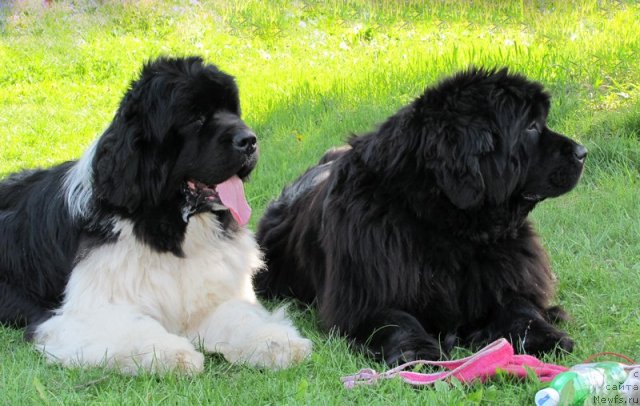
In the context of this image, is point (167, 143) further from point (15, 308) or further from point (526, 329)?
point (526, 329)

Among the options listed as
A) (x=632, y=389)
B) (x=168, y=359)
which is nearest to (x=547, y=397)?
(x=632, y=389)

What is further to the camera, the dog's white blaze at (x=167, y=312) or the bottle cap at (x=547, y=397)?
the dog's white blaze at (x=167, y=312)

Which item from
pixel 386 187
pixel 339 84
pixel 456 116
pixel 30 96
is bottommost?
pixel 30 96

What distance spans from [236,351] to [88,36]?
1049 cm

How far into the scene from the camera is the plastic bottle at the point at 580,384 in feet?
9.29

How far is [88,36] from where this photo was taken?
516 inches

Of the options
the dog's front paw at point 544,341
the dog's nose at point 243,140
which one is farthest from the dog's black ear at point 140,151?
the dog's front paw at point 544,341

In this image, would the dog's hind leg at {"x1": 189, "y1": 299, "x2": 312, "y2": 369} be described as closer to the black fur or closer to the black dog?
the black dog

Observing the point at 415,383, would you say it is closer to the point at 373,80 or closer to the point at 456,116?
the point at 456,116

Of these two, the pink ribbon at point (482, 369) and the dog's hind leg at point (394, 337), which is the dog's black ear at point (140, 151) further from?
the pink ribbon at point (482, 369)

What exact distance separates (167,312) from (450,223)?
1.52m

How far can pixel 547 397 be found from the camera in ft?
9.52

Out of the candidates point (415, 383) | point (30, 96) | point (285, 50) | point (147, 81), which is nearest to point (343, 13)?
point (285, 50)

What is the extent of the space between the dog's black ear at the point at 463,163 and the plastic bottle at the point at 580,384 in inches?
37.5
